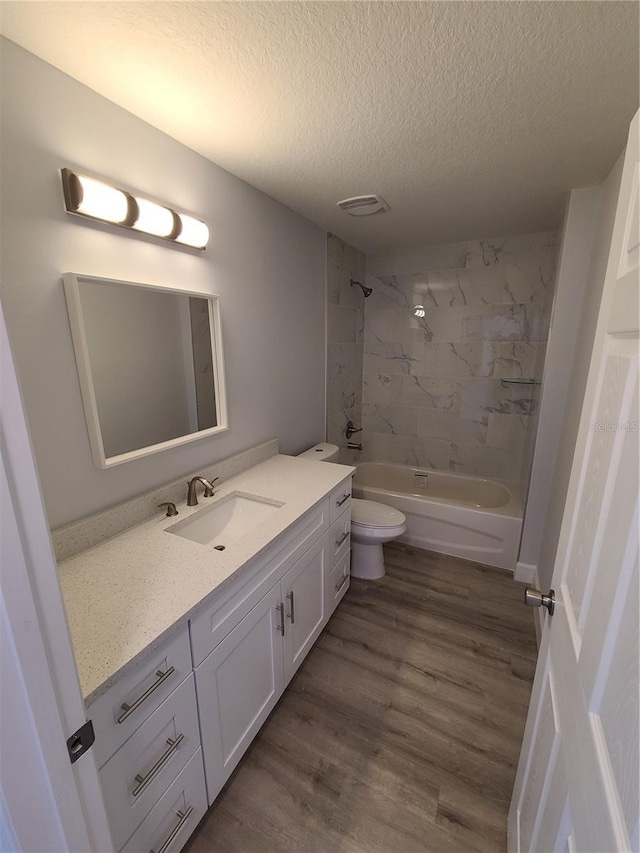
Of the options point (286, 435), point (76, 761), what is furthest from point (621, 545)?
point (286, 435)

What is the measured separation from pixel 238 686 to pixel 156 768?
34cm

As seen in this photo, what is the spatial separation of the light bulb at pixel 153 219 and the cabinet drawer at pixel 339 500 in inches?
53.3

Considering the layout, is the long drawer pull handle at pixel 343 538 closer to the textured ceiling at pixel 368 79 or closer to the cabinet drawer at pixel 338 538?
the cabinet drawer at pixel 338 538

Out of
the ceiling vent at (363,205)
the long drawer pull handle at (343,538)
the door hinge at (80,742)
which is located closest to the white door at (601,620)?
the door hinge at (80,742)

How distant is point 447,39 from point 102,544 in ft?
6.02

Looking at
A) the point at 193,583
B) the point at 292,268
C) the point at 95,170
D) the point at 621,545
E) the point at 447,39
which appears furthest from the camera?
the point at 292,268

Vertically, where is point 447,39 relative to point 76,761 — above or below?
above

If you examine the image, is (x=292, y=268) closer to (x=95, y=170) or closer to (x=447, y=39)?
(x=95, y=170)

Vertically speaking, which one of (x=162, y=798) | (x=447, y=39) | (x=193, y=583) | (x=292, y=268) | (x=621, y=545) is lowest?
(x=162, y=798)

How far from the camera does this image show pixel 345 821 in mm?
1206

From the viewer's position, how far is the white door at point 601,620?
46 centimetres

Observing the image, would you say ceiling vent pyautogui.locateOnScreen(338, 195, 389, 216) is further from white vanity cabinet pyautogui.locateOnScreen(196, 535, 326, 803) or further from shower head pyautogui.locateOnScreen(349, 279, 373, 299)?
white vanity cabinet pyautogui.locateOnScreen(196, 535, 326, 803)

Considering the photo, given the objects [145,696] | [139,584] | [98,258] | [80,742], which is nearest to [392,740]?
[145,696]

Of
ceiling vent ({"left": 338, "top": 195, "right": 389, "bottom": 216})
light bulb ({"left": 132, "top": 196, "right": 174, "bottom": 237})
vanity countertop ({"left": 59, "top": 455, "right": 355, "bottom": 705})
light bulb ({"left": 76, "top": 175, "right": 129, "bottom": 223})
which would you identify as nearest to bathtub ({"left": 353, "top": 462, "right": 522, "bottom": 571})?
vanity countertop ({"left": 59, "top": 455, "right": 355, "bottom": 705})
